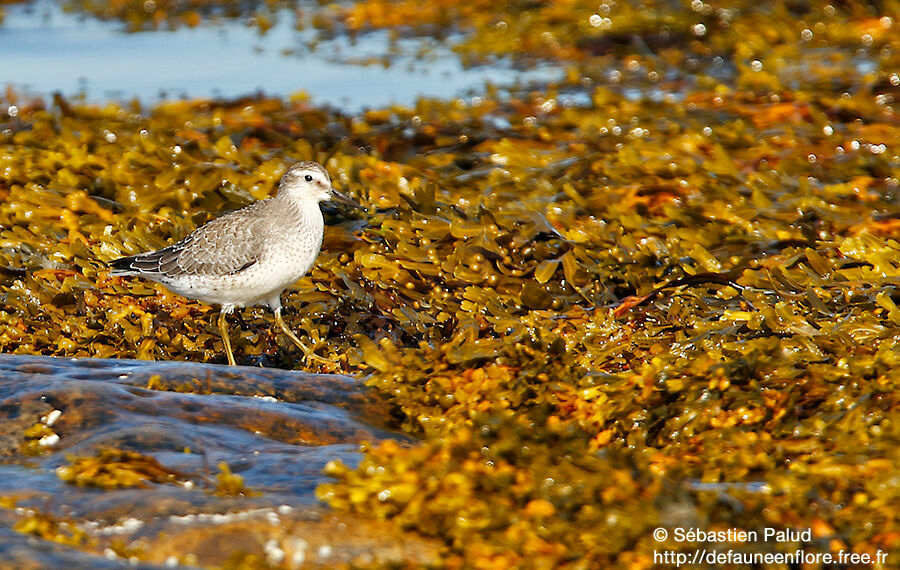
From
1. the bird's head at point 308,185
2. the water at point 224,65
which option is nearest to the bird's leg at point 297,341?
the bird's head at point 308,185

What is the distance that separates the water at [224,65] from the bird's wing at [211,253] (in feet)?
13.3

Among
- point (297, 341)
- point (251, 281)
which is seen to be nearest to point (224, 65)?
point (251, 281)

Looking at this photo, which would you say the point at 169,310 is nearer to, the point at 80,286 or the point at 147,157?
the point at 80,286

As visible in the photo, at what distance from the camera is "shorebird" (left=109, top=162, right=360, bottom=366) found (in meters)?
4.90

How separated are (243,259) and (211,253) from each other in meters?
0.14

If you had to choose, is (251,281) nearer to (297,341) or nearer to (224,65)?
(297,341)

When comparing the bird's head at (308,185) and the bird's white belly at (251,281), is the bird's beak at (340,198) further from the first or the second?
the bird's white belly at (251,281)

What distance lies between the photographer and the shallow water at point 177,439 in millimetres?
2637

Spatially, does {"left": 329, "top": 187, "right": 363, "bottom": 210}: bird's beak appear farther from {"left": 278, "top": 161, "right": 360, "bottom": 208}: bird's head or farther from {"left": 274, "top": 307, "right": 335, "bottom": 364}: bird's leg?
{"left": 274, "top": 307, "right": 335, "bottom": 364}: bird's leg

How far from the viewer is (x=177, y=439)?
3.11 m

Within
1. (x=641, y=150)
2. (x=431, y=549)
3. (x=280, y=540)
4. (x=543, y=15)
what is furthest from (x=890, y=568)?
(x=543, y=15)

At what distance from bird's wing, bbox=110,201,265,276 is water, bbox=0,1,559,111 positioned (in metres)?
4.06

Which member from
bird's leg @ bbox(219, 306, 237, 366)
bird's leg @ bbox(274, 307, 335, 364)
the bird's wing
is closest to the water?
the bird's wing

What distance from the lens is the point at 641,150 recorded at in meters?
6.75
